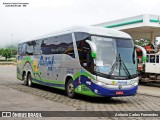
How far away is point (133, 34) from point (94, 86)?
17.5 meters

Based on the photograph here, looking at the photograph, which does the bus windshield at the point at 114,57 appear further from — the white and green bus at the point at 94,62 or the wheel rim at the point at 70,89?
the wheel rim at the point at 70,89

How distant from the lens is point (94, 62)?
13031 millimetres

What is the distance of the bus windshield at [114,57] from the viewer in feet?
42.9

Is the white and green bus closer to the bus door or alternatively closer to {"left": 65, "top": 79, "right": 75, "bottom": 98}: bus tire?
{"left": 65, "top": 79, "right": 75, "bottom": 98}: bus tire

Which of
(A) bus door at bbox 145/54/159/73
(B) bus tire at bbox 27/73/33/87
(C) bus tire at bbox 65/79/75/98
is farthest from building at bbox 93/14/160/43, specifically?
(C) bus tire at bbox 65/79/75/98

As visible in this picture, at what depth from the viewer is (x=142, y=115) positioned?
33.8 ft

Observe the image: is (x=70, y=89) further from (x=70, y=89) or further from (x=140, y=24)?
(x=140, y=24)

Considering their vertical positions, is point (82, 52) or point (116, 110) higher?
point (82, 52)

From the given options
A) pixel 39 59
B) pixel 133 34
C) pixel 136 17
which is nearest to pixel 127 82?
pixel 39 59

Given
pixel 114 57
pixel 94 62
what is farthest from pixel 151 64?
pixel 94 62

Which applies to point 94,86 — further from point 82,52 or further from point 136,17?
point 136,17

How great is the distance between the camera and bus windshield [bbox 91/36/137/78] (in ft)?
42.9

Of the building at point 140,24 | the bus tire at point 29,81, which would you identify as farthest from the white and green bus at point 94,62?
the building at point 140,24

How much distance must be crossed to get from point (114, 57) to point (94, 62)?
93 centimetres
